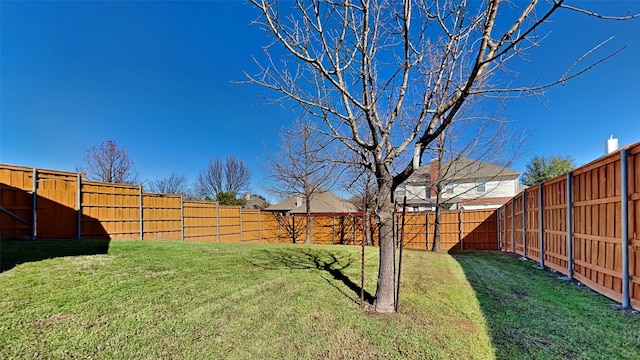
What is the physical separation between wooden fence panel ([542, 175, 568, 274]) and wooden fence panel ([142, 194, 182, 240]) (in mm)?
12204

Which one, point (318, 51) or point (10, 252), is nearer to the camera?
point (318, 51)

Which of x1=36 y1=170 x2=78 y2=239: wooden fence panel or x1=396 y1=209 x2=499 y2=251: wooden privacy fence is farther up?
x1=36 y1=170 x2=78 y2=239: wooden fence panel

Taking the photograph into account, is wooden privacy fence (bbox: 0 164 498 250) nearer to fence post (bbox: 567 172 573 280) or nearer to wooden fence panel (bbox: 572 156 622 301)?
wooden fence panel (bbox: 572 156 622 301)

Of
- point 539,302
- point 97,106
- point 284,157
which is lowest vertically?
point 539,302

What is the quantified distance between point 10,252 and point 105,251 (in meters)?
1.34

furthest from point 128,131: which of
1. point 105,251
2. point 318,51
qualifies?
point 318,51

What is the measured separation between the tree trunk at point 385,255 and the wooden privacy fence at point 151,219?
1.07 feet

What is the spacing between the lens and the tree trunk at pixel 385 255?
11.6ft

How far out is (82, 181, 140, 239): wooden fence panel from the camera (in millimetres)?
8922

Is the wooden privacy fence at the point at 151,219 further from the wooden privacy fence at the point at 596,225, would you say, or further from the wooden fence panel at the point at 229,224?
the wooden privacy fence at the point at 596,225

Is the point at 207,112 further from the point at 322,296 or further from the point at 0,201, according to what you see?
the point at 322,296

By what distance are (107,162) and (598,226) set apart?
23.9 m

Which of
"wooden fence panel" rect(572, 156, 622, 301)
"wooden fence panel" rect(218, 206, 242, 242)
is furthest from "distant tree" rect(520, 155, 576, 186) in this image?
"wooden fence panel" rect(218, 206, 242, 242)

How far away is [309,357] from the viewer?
2.41 meters
